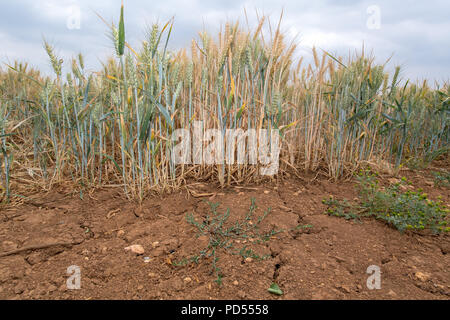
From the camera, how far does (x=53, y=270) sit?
1387mm

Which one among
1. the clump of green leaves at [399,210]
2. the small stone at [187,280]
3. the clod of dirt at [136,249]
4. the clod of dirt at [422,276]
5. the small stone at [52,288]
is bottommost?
the small stone at [52,288]

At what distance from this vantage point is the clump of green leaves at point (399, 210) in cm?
172

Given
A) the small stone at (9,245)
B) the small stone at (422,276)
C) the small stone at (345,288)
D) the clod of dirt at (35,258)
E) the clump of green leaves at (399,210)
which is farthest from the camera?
the clump of green leaves at (399,210)

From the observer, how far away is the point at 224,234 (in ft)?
5.20

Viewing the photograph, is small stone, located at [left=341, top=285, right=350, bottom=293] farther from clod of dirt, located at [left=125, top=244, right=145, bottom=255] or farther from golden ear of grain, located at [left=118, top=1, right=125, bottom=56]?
golden ear of grain, located at [left=118, top=1, right=125, bottom=56]

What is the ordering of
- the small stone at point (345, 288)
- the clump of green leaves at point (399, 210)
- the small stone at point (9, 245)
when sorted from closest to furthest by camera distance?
the small stone at point (345, 288) < the small stone at point (9, 245) < the clump of green leaves at point (399, 210)

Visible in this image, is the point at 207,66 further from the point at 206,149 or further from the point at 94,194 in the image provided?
the point at 94,194

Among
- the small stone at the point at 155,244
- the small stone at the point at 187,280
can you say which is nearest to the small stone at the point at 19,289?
the small stone at the point at 155,244

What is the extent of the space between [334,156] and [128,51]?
6.29 ft

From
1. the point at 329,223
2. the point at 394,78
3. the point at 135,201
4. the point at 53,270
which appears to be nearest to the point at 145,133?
the point at 135,201

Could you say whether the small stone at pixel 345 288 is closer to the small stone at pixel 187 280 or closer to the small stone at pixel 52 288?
the small stone at pixel 187 280

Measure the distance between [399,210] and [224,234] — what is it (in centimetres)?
114

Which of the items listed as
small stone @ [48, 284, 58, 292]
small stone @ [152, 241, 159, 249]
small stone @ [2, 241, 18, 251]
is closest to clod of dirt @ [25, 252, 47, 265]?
small stone @ [2, 241, 18, 251]

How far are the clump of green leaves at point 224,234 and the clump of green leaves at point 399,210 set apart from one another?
0.55m
